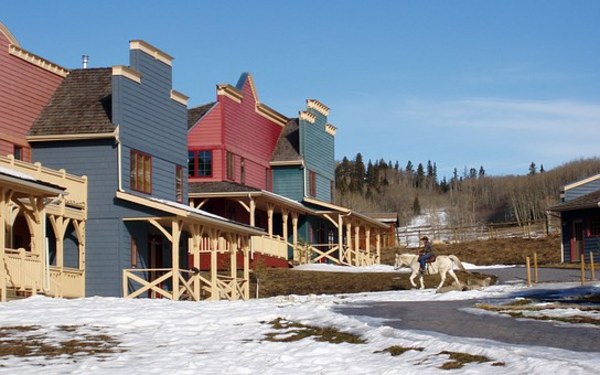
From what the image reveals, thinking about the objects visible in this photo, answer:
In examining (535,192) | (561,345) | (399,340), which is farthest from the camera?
(535,192)

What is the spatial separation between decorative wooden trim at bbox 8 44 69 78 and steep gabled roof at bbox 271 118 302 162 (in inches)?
700

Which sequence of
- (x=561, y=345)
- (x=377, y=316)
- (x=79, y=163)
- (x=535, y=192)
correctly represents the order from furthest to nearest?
(x=535, y=192) → (x=79, y=163) → (x=377, y=316) → (x=561, y=345)

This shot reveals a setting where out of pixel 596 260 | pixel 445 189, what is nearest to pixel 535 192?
pixel 445 189

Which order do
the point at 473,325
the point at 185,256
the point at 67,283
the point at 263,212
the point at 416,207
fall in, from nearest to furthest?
the point at 473,325 < the point at 67,283 < the point at 185,256 < the point at 263,212 < the point at 416,207

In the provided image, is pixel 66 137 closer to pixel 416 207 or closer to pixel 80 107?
pixel 80 107

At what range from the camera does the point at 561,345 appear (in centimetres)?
→ 1588

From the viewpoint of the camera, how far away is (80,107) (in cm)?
3653

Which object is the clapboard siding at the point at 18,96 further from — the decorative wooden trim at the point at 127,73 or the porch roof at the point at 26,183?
the porch roof at the point at 26,183

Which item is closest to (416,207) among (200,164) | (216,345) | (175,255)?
(200,164)

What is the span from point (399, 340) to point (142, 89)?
21368mm

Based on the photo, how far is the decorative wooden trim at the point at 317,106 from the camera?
56031mm

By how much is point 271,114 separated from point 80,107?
65.1 feet

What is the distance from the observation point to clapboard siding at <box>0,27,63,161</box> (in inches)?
1352

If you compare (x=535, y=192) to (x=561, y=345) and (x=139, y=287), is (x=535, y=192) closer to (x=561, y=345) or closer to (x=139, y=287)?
(x=139, y=287)
